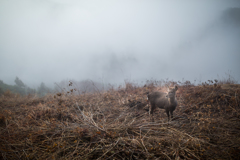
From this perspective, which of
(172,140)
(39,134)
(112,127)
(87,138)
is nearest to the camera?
(172,140)

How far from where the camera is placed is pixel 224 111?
4.16 metres

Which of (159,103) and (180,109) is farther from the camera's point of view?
(180,109)

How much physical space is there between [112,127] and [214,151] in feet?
7.38

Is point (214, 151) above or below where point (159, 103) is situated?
below

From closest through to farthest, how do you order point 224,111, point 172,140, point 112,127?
point 172,140 → point 112,127 → point 224,111

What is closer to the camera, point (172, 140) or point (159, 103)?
point (172, 140)

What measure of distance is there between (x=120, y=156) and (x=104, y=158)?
301 millimetres

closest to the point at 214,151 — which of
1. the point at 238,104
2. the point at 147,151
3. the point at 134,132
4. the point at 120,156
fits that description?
the point at 147,151

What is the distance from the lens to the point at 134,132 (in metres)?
2.81

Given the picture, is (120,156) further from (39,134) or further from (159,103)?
(159,103)

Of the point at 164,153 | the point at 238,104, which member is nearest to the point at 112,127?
the point at 164,153

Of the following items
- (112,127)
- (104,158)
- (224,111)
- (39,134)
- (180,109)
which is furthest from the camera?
(180,109)

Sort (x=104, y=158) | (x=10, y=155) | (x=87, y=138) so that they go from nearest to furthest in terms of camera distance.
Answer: (x=104, y=158) < (x=10, y=155) < (x=87, y=138)

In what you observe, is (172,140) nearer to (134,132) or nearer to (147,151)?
(147,151)
